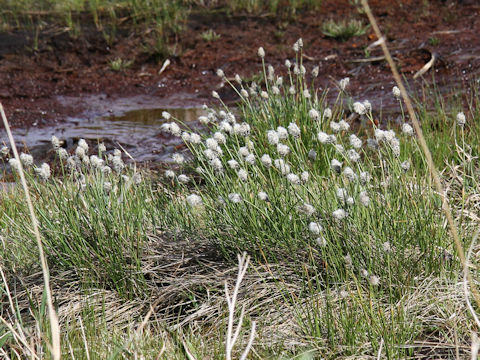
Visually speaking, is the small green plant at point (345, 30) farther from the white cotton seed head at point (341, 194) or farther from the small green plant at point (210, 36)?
the white cotton seed head at point (341, 194)

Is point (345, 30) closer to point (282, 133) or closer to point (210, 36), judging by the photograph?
point (210, 36)

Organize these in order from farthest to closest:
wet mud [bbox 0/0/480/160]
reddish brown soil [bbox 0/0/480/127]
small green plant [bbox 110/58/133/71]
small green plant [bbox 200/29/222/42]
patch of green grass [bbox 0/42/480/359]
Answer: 1. small green plant [bbox 200/29/222/42]
2. small green plant [bbox 110/58/133/71]
3. reddish brown soil [bbox 0/0/480/127]
4. wet mud [bbox 0/0/480/160]
5. patch of green grass [bbox 0/42/480/359]

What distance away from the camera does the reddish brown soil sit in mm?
7672

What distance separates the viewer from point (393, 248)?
2.67 metres

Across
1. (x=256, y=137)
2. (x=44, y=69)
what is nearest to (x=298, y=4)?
(x=44, y=69)

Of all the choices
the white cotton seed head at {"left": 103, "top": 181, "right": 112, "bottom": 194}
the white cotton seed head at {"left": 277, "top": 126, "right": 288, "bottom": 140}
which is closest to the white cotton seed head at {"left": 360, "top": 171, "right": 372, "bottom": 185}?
the white cotton seed head at {"left": 277, "top": 126, "right": 288, "bottom": 140}

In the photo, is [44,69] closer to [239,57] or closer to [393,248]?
[239,57]

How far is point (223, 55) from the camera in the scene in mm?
9305

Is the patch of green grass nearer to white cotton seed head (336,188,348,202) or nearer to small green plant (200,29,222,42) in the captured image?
white cotton seed head (336,188,348,202)

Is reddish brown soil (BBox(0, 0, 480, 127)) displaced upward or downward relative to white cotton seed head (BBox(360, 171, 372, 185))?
downward

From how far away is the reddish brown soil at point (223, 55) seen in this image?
7.67 m

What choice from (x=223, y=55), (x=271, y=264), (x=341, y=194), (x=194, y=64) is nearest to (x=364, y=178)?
(x=341, y=194)

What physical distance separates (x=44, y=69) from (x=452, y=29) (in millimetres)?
5759

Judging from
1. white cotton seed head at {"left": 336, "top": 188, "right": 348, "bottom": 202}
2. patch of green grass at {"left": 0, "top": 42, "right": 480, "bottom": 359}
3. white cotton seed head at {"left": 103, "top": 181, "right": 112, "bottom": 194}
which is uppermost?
white cotton seed head at {"left": 336, "top": 188, "right": 348, "bottom": 202}
